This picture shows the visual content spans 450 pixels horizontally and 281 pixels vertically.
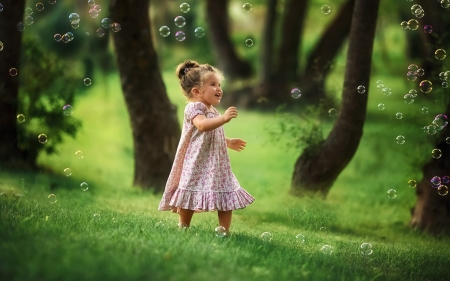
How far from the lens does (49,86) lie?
36.0 ft

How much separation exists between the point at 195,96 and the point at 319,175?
3.16 m

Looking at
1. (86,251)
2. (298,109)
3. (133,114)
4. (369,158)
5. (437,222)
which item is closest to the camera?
(86,251)

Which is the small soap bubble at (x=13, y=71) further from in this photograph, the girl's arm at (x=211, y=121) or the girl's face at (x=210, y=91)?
the girl's arm at (x=211, y=121)

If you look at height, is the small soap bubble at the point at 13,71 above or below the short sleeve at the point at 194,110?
above

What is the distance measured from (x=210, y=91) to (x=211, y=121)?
→ 1.45 feet

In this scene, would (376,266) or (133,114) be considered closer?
(376,266)

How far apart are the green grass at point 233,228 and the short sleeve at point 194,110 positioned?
3.26 feet

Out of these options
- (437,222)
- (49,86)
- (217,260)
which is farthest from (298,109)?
(217,260)

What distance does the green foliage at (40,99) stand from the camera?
10.5 meters

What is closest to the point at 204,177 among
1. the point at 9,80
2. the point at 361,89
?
the point at 361,89

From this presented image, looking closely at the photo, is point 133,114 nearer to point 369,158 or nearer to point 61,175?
point 61,175

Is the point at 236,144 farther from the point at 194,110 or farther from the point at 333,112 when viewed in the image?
the point at 333,112

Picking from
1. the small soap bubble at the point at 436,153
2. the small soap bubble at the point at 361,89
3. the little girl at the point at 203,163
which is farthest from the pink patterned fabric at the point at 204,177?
the small soap bubble at the point at 436,153

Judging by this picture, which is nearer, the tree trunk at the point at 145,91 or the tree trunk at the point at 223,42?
the tree trunk at the point at 145,91
